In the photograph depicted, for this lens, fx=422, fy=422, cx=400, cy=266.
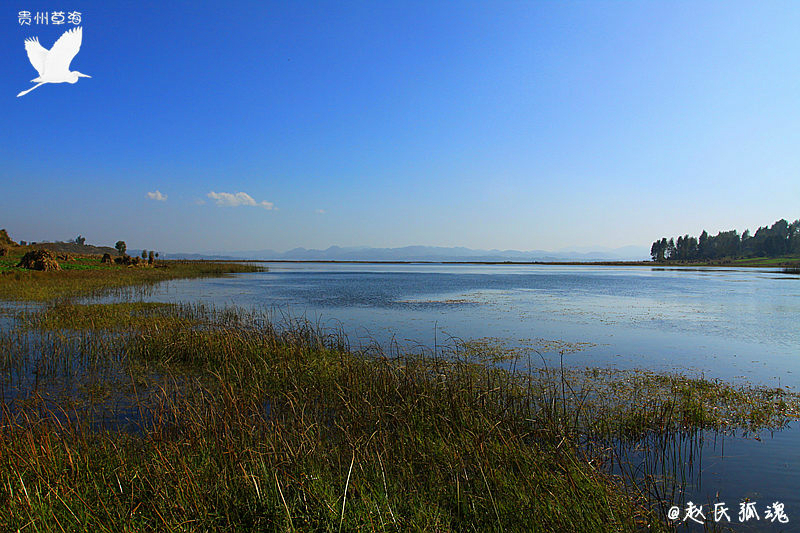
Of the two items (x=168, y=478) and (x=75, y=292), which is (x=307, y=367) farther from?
(x=75, y=292)

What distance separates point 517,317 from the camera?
75.3 feet

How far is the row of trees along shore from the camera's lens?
128875 millimetres

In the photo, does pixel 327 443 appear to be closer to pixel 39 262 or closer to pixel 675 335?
pixel 675 335

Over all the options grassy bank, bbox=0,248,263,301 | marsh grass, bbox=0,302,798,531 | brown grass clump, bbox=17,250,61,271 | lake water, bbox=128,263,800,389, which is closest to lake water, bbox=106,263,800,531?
lake water, bbox=128,263,800,389

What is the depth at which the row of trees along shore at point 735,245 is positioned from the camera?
12888cm

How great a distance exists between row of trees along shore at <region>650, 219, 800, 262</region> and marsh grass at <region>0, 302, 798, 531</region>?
161 m

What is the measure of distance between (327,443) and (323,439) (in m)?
0.50

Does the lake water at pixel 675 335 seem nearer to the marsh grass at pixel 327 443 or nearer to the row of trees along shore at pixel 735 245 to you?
the marsh grass at pixel 327 443

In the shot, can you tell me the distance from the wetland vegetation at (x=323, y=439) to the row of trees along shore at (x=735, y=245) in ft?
527

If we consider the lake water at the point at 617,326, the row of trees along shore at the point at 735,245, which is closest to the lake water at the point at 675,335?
the lake water at the point at 617,326

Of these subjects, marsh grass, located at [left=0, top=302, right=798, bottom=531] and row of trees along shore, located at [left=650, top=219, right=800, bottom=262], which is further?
row of trees along shore, located at [left=650, top=219, right=800, bottom=262]

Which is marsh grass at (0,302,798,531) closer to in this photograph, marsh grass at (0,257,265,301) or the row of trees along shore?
marsh grass at (0,257,265,301)

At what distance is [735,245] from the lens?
470 feet

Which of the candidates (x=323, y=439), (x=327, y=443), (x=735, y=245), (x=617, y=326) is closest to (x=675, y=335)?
(x=617, y=326)
